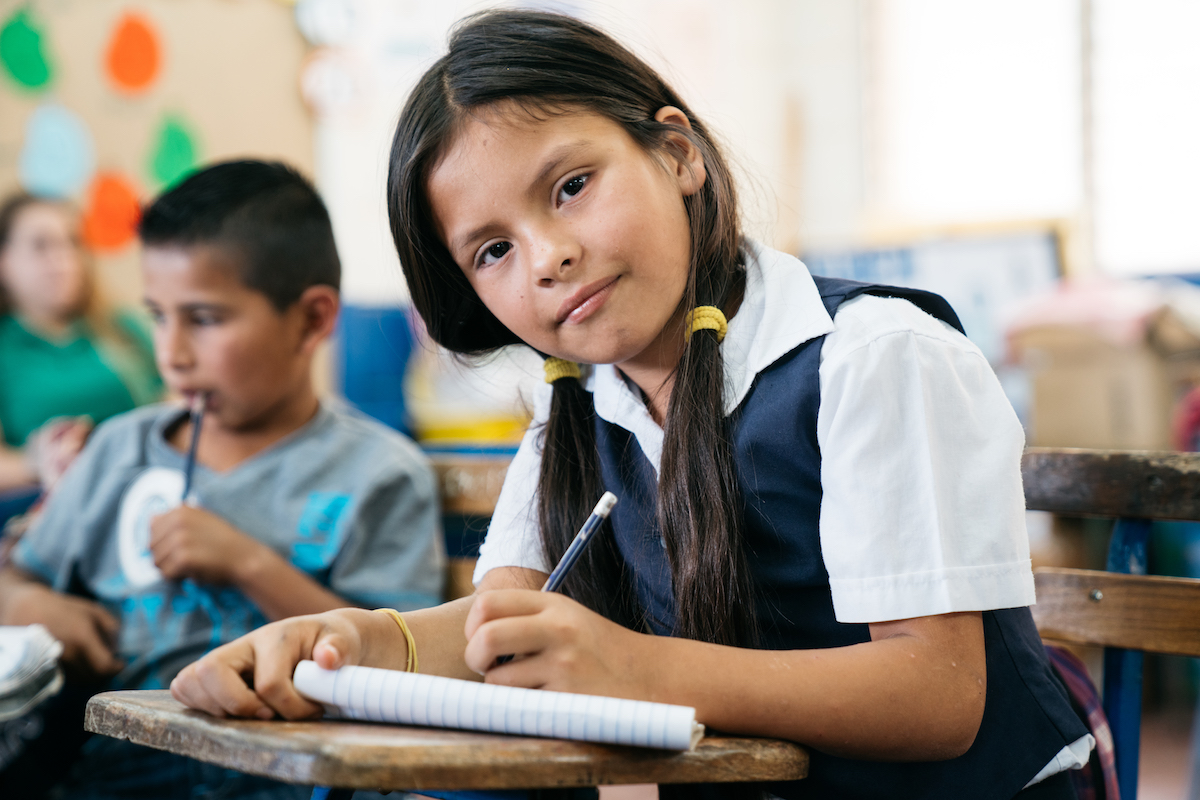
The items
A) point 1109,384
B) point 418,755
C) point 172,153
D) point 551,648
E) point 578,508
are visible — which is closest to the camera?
point 418,755

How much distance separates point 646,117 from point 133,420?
0.95 metres

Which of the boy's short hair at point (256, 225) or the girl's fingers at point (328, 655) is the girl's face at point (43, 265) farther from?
the girl's fingers at point (328, 655)

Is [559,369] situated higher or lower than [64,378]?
higher

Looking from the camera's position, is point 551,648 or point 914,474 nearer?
point 551,648

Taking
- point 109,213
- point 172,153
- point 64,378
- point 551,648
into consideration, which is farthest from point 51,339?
point 551,648

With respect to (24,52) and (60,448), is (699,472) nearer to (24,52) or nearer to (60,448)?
(60,448)

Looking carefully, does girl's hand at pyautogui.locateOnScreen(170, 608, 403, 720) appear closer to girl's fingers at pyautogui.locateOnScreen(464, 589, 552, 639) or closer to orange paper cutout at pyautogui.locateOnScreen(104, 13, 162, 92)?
girl's fingers at pyautogui.locateOnScreen(464, 589, 552, 639)

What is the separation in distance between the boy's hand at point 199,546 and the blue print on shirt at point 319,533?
0.27 ft

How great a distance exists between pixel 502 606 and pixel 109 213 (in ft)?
9.16

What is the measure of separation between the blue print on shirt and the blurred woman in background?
1.61 m

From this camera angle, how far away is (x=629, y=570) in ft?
3.02

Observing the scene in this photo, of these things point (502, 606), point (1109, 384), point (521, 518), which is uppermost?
point (502, 606)

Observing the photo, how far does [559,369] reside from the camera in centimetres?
96

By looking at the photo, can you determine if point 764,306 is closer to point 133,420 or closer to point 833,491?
point 833,491
